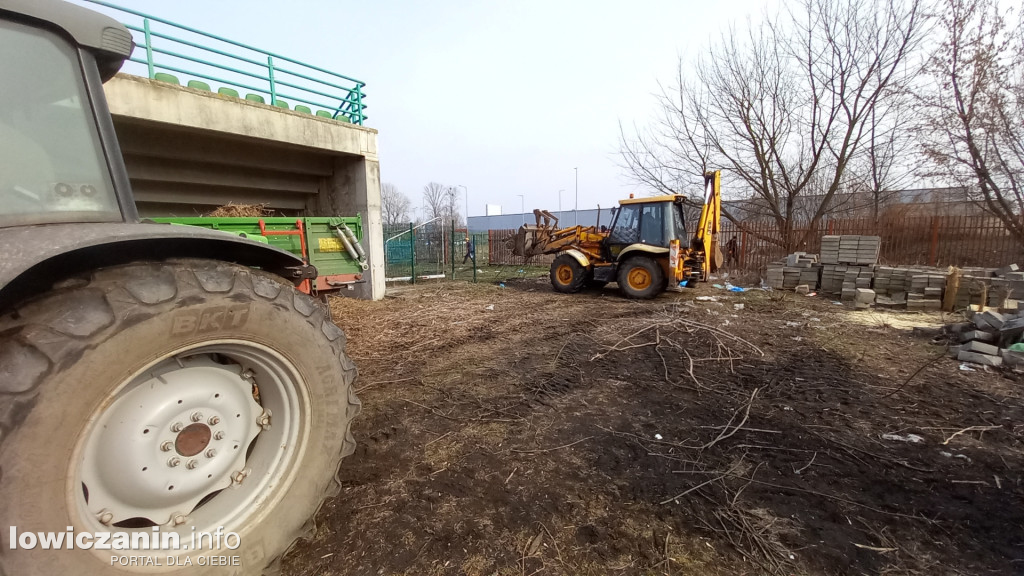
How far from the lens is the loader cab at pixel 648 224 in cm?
1011

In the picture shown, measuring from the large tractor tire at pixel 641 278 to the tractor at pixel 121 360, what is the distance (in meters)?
8.92

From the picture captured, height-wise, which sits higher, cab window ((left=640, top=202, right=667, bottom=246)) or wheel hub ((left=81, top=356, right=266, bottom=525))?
cab window ((left=640, top=202, right=667, bottom=246))

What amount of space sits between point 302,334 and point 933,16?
19.3 metres

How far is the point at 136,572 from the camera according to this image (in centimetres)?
141

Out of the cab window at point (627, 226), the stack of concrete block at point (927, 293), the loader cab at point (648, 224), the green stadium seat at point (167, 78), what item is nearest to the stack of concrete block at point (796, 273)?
the stack of concrete block at point (927, 293)

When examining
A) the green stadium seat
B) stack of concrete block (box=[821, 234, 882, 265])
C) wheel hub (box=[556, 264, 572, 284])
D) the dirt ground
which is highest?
the green stadium seat

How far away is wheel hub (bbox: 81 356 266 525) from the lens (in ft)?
4.89

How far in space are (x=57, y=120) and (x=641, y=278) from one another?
390 inches

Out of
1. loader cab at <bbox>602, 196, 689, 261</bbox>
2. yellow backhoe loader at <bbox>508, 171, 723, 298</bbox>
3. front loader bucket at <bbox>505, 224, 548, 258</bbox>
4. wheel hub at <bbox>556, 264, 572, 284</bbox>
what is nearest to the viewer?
yellow backhoe loader at <bbox>508, 171, 723, 298</bbox>

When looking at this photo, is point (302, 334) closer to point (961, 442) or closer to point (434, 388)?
point (434, 388)

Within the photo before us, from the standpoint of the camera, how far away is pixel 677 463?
290 cm

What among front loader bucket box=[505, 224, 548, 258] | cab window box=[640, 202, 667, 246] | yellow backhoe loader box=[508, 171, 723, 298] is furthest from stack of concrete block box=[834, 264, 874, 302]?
front loader bucket box=[505, 224, 548, 258]

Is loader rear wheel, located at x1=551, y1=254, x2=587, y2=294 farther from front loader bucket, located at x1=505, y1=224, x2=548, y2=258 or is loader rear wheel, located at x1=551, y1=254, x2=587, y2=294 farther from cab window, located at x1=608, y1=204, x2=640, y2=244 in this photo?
front loader bucket, located at x1=505, y1=224, x2=548, y2=258

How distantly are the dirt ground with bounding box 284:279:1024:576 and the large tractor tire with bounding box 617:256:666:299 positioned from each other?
4035 millimetres
